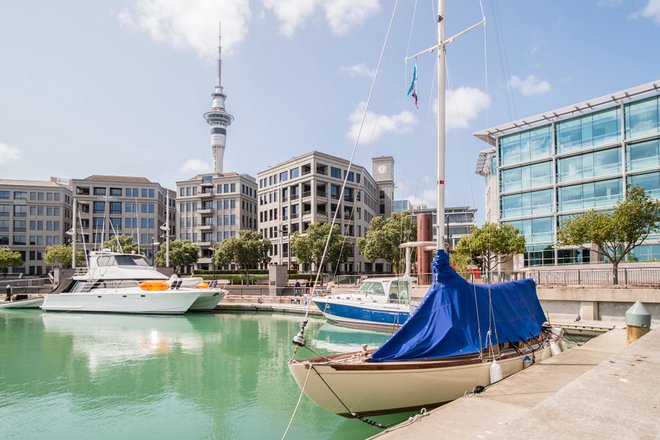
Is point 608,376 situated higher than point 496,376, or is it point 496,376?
point 608,376

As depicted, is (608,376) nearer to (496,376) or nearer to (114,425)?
(496,376)

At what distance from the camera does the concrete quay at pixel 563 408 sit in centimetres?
530

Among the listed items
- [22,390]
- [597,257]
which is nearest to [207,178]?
[597,257]

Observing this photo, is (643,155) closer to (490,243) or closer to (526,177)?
(526,177)

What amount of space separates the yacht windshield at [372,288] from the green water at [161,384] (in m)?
2.74

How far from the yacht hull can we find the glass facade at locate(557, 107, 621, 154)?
33942mm

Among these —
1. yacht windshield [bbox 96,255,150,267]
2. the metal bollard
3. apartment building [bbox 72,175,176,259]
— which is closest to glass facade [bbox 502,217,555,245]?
the metal bollard

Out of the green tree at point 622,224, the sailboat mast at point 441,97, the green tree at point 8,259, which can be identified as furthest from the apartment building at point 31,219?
the sailboat mast at point 441,97

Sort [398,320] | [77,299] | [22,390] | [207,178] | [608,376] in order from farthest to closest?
[207,178]
[77,299]
[398,320]
[22,390]
[608,376]

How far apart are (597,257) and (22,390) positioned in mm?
47156

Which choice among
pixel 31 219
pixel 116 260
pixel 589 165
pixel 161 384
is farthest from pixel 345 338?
pixel 31 219

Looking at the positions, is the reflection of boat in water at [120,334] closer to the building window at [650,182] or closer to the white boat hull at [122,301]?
the white boat hull at [122,301]

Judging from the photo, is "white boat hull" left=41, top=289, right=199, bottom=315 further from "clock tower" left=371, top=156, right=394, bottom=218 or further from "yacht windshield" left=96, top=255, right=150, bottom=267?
"clock tower" left=371, top=156, right=394, bottom=218

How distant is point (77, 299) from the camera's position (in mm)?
39406
